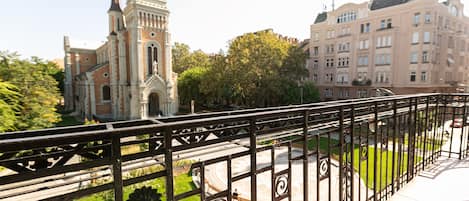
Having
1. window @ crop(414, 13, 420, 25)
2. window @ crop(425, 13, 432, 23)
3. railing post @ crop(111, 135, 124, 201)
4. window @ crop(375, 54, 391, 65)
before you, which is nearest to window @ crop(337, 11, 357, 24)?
window @ crop(375, 54, 391, 65)

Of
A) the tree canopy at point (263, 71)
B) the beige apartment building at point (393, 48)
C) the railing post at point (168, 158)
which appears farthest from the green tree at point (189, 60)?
the railing post at point (168, 158)

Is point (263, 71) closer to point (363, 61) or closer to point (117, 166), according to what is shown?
point (363, 61)

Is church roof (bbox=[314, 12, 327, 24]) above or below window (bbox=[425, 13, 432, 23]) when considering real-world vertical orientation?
above

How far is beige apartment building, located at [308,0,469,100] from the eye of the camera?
65.0 feet

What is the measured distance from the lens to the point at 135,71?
21703 millimetres

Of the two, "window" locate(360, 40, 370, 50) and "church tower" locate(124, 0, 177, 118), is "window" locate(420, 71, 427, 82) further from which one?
"church tower" locate(124, 0, 177, 118)

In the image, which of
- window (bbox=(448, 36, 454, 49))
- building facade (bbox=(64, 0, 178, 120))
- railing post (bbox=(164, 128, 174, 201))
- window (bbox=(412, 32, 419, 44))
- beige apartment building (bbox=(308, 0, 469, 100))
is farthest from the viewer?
building facade (bbox=(64, 0, 178, 120))

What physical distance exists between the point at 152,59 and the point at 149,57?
1.06ft

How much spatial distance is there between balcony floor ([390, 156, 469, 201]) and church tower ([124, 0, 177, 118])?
20944 millimetres

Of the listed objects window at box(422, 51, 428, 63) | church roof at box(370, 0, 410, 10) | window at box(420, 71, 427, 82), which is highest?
church roof at box(370, 0, 410, 10)

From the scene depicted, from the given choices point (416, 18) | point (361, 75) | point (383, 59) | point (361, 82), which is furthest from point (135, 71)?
point (416, 18)

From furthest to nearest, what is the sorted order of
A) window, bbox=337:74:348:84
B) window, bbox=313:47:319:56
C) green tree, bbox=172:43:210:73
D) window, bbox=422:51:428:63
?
1. green tree, bbox=172:43:210:73
2. window, bbox=313:47:319:56
3. window, bbox=337:74:348:84
4. window, bbox=422:51:428:63

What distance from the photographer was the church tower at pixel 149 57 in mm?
21578

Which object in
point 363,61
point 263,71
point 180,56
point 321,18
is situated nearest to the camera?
point 263,71
